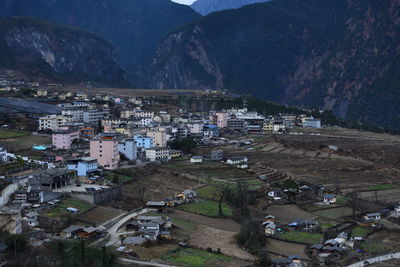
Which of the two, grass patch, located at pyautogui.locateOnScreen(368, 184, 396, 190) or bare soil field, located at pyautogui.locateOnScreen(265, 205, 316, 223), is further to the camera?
grass patch, located at pyautogui.locateOnScreen(368, 184, 396, 190)

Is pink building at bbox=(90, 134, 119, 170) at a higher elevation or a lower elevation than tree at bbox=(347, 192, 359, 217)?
higher

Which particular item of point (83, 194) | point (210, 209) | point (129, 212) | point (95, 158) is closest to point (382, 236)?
point (210, 209)

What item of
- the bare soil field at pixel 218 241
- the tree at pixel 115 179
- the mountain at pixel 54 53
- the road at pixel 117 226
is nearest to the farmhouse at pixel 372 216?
the bare soil field at pixel 218 241

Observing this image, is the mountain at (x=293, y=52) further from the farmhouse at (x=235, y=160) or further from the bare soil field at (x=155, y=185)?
the bare soil field at (x=155, y=185)

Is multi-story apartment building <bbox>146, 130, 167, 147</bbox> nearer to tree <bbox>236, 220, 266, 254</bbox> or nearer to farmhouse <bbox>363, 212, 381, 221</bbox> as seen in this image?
farmhouse <bbox>363, 212, 381, 221</bbox>

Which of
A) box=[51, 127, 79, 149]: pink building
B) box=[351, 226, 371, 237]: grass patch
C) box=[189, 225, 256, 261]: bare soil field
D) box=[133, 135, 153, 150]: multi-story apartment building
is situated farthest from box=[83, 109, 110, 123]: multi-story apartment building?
box=[351, 226, 371, 237]: grass patch

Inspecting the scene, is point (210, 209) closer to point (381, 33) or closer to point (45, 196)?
point (45, 196)
